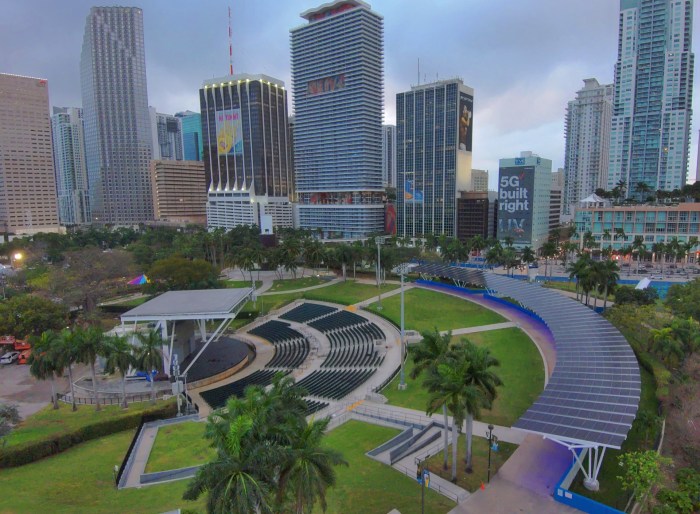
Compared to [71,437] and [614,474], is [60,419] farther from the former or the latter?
[614,474]

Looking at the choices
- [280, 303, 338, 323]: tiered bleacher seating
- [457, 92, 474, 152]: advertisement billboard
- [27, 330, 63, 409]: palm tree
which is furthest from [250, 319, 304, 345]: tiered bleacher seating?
[457, 92, 474, 152]: advertisement billboard

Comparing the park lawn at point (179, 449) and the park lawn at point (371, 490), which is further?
the park lawn at point (179, 449)

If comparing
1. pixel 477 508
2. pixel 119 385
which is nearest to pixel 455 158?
pixel 119 385

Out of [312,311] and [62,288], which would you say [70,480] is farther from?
[62,288]

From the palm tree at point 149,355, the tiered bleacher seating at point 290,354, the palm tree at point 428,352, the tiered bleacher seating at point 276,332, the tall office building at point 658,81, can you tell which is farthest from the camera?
the tall office building at point 658,81

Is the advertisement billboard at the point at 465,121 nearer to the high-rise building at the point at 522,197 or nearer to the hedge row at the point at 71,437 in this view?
the high-rise building at the point at 522,197

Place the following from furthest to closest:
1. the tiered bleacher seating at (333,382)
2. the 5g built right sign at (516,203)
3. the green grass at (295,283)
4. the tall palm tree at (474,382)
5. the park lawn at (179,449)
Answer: the 5g built right sign at (516,203) → the green grass at (295,283) → the tiered bleacher seating at (333,382) → the park lawn at (179,449) → the tall palm tree at (474,382)

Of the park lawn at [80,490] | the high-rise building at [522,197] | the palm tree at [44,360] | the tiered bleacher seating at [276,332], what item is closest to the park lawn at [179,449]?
the park lawn at [80,490]
